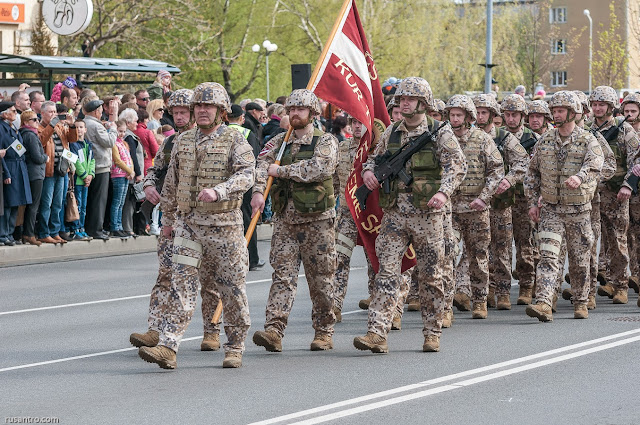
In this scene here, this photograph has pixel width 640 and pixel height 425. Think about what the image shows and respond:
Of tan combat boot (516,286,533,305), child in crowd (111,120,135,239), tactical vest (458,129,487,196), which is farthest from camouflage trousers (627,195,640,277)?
child in crowd (111,120,135,239)

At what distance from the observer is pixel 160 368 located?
30.6ft

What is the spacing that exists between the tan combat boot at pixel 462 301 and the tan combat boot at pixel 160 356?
13.8ft

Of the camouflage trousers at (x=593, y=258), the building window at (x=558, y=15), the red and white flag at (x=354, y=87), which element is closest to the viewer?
the red and white flag at (x=354, y=87)

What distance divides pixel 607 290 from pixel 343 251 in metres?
A: 3.55

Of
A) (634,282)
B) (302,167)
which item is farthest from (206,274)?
(634,282)

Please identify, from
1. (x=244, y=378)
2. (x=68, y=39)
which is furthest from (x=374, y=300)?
(x=68, y=39)

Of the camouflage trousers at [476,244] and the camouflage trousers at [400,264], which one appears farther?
the camouflage trousers at [476,244]

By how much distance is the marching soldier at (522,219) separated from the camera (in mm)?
13242

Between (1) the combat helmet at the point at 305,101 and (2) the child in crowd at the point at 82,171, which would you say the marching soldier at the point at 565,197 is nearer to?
(1) the combat helmet at the point at 305,101

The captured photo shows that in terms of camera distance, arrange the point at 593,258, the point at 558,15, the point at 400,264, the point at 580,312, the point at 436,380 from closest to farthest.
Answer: the point at 436,380 < the point at 400,264 < the point at 580,312 < the point at 593,258 < the point at 558,15

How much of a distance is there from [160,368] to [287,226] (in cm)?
165

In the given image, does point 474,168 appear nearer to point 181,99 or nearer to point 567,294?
point 567,294

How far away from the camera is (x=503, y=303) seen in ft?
41.9

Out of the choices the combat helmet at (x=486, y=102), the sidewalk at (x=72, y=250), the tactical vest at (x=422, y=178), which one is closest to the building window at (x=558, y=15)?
the sidewalk at (x=72, y=250)
